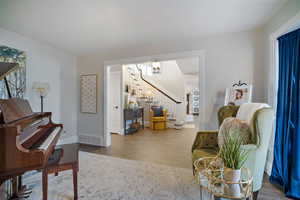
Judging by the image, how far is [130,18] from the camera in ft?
8.18

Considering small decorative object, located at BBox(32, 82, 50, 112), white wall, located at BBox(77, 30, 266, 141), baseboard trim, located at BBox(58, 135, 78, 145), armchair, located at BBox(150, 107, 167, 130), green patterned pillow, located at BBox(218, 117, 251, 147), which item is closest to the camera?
green patterned pillow, located at BBox(218, 117, 251, 147)

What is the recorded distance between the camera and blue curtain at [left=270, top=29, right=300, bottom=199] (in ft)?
6.08

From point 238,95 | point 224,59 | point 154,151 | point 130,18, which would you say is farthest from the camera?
point 154,151

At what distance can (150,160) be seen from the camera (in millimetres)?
3076

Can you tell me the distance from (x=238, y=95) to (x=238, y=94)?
2cm

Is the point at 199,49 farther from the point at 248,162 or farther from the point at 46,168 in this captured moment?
the point at 46,168

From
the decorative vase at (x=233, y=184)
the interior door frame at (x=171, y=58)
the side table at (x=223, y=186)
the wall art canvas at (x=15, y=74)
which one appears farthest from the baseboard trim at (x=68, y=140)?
the decorative vase at (x=233, y=184)

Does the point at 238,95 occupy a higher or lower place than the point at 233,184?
higher

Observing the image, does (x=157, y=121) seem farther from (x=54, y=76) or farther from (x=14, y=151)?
(x=14, y=151)

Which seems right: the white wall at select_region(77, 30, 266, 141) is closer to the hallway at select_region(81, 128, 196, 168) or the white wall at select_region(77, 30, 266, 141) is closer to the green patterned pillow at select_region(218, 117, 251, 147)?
the hallway at select_region(81, 128, 196, 168)

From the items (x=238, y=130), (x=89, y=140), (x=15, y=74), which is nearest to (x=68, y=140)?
(x=89, y=140)

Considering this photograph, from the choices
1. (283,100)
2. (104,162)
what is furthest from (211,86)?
(104,162)

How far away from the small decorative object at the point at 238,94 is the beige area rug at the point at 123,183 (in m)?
1.41

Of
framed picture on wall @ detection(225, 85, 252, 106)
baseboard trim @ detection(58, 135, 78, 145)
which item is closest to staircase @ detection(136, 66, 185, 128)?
baseboard trim @ detection(58, 135, 78, 145)
